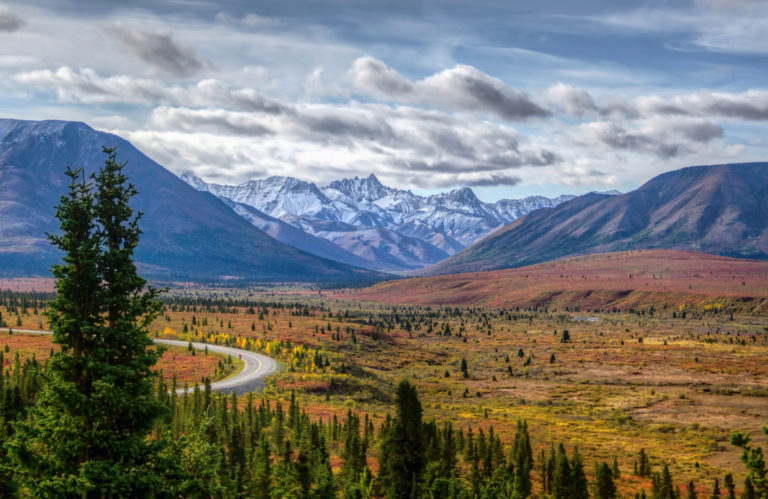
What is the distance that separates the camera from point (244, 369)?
262ft

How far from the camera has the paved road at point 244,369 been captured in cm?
6656

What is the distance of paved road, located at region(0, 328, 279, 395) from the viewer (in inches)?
2621

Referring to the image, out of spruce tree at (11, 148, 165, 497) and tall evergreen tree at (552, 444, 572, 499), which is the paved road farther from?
spruce tree at (11, 148, 165, 497)

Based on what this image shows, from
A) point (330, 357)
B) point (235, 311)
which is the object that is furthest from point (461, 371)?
point (235, 311)

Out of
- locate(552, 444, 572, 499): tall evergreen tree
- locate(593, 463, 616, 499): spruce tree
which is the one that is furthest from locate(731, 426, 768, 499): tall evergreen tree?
locate(593, 463, 616, 499): spruce tree

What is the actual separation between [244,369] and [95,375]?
67.1 m

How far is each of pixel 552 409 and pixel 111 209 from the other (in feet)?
216

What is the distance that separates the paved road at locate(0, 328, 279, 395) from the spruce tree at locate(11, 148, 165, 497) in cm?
4358

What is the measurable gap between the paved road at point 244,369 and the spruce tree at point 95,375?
43.6 m

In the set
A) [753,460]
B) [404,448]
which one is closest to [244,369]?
[404,448]

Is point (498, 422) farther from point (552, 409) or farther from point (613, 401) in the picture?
point (613, 401)

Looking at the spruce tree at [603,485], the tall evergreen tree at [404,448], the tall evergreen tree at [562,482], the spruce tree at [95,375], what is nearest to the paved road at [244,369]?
the tall evergreen tree at [404,448]

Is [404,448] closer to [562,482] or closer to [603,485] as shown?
[562,482]

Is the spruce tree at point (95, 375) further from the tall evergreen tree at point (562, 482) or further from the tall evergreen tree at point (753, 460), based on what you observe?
the tall evergreen tree at point (562, 482)
